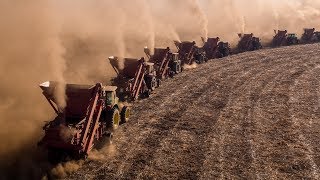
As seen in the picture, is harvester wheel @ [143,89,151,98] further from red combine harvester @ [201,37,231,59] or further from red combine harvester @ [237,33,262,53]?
red combine harvester @ [237,33,262,53]

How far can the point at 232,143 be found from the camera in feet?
51.8

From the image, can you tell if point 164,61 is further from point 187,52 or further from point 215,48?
point 215,48

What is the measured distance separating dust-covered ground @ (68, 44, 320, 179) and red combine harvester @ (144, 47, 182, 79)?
3.56ft

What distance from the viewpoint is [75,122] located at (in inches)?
590

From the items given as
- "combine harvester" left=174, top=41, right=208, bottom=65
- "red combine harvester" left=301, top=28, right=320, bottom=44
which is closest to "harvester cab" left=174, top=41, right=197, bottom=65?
"combine harvester" left=174, top=41, right=208, bottom=65

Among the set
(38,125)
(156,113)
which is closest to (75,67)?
(156,113)

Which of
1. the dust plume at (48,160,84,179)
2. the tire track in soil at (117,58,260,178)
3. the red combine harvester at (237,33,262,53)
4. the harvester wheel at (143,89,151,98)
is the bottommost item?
the dust plume at (48,160,84,179)

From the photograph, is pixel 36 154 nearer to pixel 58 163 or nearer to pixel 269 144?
pixel 58 163

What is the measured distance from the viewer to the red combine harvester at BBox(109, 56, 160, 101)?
71.5 feet

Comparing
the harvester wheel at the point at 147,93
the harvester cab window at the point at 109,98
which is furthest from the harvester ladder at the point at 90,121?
the harvester wheel at the point at 147,93

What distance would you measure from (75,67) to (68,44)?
1119 centimetres

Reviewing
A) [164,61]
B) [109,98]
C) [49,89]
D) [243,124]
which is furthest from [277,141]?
[164,61]

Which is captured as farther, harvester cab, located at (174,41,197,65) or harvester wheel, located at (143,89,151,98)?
harvester cab, located at (174,41,197,65)

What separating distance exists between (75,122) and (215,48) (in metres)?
23.9
